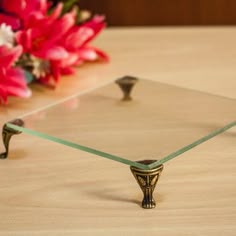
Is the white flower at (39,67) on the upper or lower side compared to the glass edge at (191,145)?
→ upper

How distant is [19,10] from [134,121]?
29 centimetres

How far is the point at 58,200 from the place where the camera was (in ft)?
3.06

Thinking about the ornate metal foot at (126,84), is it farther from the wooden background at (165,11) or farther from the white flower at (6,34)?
the wooden background at (165,11)

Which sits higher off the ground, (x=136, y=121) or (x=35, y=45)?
(x=35, y=45)

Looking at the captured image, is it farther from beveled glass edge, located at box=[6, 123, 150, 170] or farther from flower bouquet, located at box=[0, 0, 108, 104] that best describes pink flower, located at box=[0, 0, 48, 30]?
beveled glass edge, located at box=[6, 123, 150, 170]

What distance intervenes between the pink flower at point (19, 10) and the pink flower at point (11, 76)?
8 centimetres

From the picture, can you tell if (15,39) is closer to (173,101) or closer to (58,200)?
(173,101)

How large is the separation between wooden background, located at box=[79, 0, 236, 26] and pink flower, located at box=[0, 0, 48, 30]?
0.42 metres

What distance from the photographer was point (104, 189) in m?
0.96

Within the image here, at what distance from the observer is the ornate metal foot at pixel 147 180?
896 millimetres

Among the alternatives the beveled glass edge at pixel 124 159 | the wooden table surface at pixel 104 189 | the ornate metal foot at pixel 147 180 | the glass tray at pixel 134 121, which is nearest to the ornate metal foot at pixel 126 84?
the glass tray at pixel 134 121

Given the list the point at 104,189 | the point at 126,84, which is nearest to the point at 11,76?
the point at 126,84

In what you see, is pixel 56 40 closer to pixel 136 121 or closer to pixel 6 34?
pixel 6 34

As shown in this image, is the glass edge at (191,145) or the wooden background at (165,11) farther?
the wooden background at (165,11)
